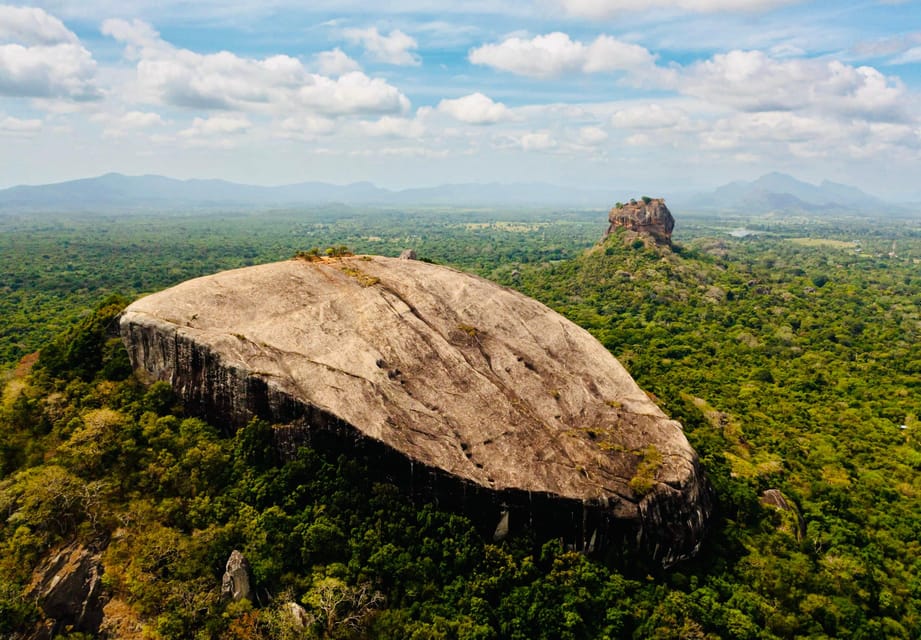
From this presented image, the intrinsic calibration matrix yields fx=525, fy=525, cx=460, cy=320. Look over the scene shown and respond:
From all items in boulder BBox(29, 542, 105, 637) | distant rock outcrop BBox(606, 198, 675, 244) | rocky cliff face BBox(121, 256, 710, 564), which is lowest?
boulder BBox(29, 542, 105, 637)

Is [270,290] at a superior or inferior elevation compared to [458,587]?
superior

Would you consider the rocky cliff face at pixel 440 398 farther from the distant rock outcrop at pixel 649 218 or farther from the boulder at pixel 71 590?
the distant rock outcrop at pixel 649 218

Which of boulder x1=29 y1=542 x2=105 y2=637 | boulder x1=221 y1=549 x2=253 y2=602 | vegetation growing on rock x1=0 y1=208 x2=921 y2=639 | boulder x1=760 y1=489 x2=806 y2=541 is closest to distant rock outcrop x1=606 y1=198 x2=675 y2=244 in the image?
vegetation growing on rock x1=0 y1=208 x2=921 y2=639

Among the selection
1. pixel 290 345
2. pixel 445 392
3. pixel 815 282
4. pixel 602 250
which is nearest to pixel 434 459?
pixel 445 392

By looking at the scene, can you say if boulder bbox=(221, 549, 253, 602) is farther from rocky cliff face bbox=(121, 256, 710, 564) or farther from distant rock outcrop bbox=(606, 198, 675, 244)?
distant rock outcrop bbox=(606, 198, 675, 244)

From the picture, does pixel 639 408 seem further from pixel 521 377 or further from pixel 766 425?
pixel 766 425

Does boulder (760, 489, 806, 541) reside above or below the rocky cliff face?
below
